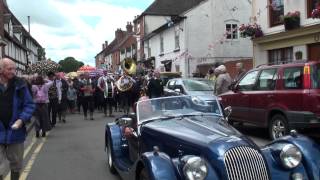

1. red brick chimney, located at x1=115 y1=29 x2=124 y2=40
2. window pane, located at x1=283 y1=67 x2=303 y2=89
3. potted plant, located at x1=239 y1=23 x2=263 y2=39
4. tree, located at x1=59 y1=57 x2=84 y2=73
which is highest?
red brick chimney, located at x1=115 y1=29 x2=124 y2=40

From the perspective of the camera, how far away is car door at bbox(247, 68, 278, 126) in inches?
480

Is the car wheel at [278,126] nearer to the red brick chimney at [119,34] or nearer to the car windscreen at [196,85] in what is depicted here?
the car windscreen at [196,85]

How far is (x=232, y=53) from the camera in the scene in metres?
38.2

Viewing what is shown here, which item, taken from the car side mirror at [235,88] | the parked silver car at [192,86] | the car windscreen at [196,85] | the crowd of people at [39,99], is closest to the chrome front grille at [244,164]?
the crowd of people at [39,99]

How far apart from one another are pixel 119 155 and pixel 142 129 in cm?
164

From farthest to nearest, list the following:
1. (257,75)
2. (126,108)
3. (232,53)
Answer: (232,53) → (126,108) → (257,75)

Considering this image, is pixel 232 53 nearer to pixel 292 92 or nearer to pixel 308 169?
pixel 292 92

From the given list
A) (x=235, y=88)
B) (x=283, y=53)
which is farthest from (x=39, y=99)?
(x=283, y=53)

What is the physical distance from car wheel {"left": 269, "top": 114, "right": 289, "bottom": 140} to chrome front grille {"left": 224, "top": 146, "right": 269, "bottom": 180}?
619 centimetres

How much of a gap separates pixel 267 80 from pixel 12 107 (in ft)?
23.0

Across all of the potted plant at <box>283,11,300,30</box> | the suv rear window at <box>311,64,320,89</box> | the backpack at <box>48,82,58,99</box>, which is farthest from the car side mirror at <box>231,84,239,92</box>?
the potted plant at <box>283,11,300,30</box>

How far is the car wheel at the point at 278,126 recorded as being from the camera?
11.7 m

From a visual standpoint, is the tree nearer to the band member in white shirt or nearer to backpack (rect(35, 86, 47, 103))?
the band member in white shirt

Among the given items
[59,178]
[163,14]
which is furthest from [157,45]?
[59,178]
